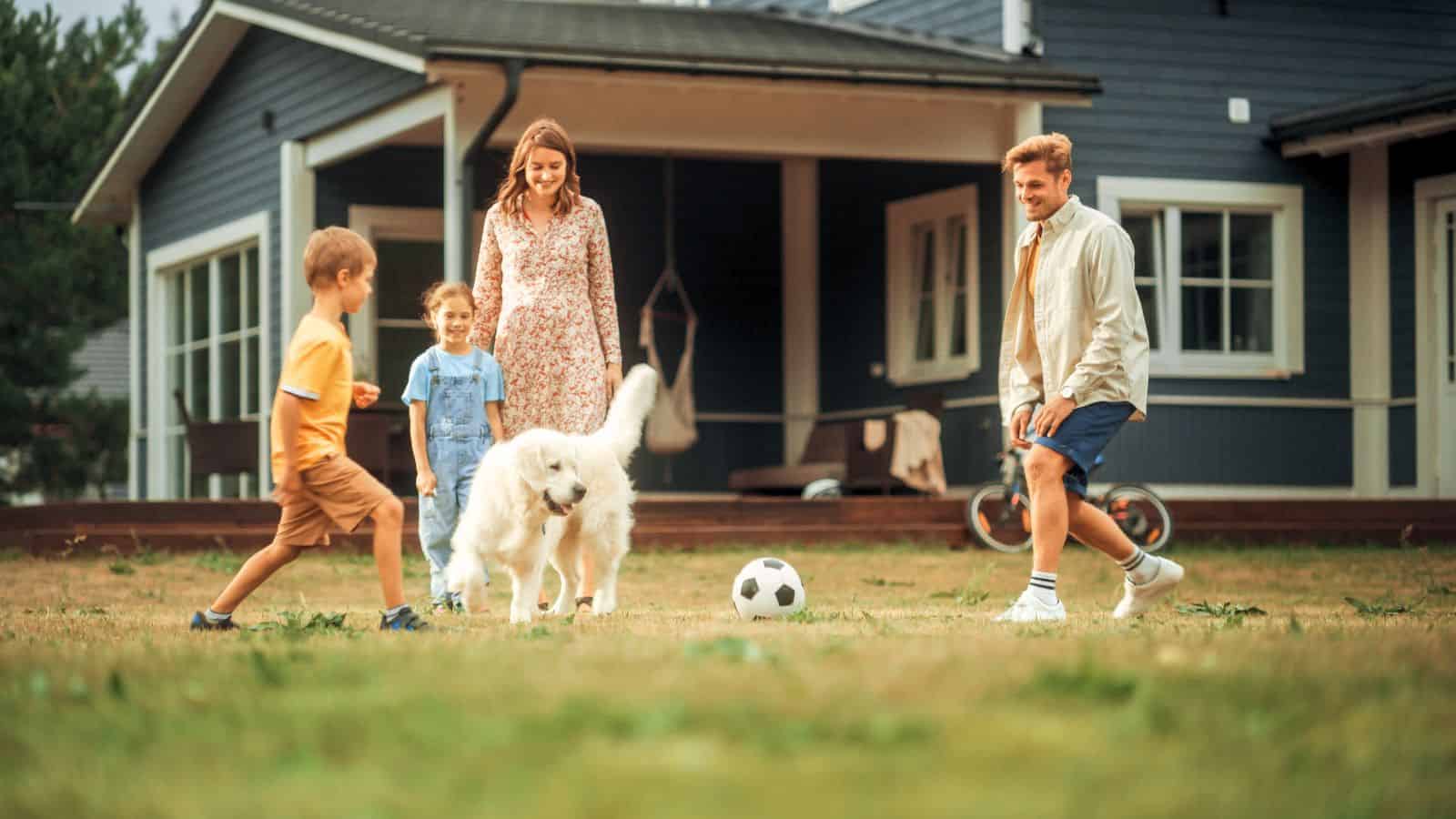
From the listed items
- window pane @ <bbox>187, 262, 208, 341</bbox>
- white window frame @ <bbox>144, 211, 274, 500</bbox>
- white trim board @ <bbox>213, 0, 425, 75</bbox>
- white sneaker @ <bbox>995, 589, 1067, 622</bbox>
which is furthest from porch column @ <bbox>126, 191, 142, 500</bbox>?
white sneaker @ <bbox>995, 589, 1067, 622</bbox>

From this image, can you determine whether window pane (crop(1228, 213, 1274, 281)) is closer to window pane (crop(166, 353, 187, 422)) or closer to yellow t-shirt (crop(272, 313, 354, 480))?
window pane (crop(166, 353, 187, 422))

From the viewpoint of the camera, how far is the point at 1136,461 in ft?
49.4

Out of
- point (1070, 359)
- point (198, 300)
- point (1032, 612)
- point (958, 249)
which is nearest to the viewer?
point (1032, 612)

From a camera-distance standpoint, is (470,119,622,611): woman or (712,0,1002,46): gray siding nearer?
(470,119,622,611): woman

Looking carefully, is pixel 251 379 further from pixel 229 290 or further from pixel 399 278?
pixel 399 278

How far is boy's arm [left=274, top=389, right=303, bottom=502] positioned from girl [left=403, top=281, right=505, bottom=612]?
4.03ft

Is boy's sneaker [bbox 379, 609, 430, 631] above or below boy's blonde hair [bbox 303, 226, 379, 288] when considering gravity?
below

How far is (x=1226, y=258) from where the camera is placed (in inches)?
610

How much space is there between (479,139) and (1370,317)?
7.18m

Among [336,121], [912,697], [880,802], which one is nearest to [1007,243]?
[336,121]

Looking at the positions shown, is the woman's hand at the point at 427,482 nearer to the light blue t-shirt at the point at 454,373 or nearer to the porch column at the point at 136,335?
the light blue t-shirt at the point at 454,373

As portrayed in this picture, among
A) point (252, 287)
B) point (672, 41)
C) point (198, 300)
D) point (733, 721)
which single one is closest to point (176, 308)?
point (198, 300)

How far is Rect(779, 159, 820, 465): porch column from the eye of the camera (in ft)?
57.0

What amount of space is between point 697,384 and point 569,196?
944cm
